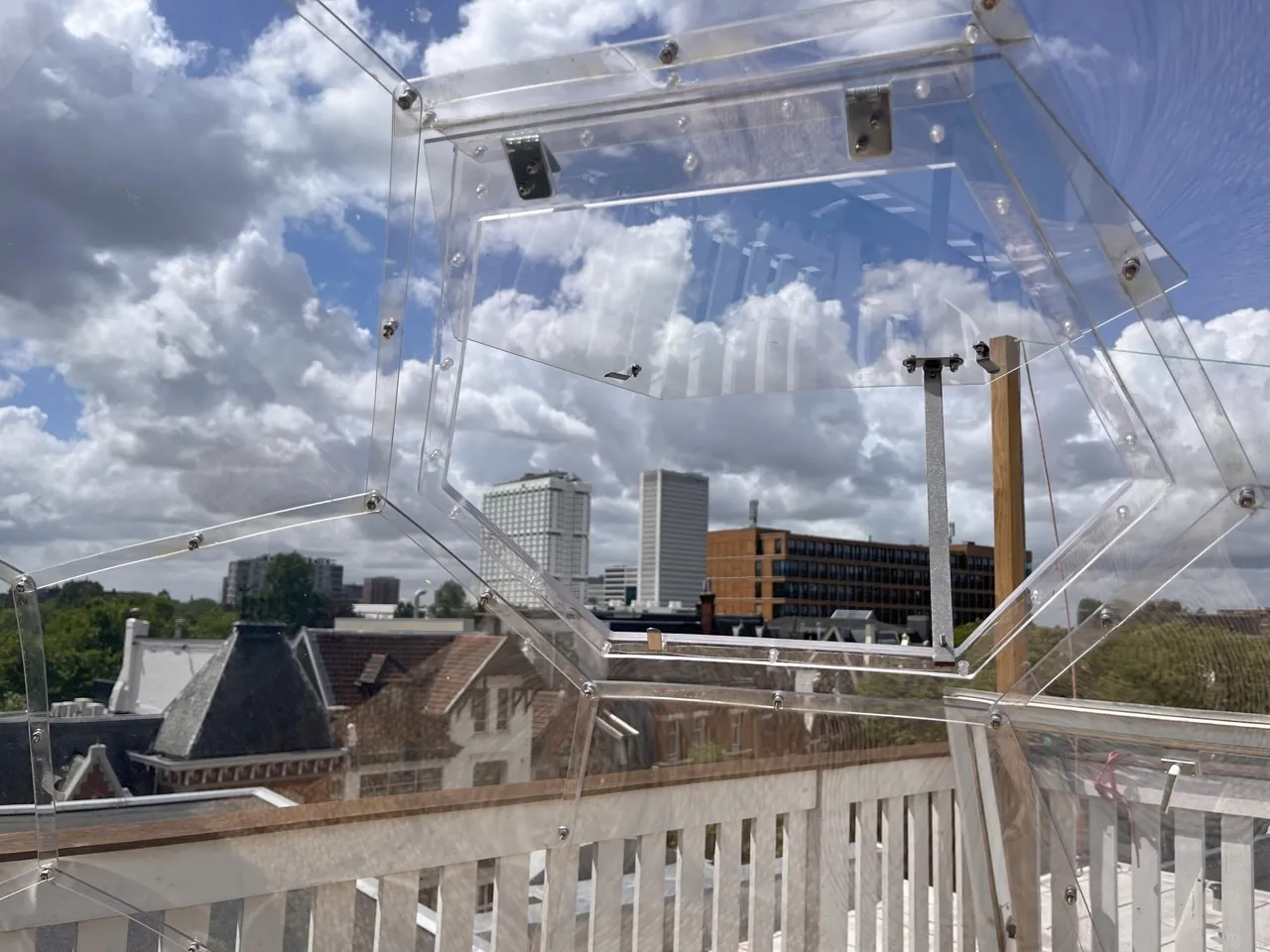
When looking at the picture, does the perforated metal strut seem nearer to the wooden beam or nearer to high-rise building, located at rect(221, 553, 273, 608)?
the wooden beam

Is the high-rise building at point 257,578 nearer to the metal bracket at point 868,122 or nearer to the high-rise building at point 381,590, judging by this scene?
the high-rise building at point 381,590

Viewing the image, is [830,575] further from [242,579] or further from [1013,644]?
[242,579]

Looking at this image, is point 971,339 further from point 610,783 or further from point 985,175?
point 610,783

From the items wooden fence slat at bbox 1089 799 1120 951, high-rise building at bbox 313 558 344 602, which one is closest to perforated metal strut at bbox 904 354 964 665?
wooden fence slat at bbox 1089 799 1120 951

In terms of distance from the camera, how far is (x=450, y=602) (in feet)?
4.87

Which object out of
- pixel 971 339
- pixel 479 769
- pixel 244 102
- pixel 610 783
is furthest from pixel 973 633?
pixel 244 102

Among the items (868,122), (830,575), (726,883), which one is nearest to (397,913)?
(726,883)

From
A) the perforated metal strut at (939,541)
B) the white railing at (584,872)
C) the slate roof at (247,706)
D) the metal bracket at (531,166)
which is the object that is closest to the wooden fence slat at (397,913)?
the white railing at (584,872)

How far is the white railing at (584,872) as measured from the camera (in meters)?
1.37

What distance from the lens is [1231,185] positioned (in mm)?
1228

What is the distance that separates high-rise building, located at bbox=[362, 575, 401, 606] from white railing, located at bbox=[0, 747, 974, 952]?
29 cm

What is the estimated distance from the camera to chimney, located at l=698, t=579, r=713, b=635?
1.53m

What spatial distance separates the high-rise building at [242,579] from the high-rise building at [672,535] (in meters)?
0.53

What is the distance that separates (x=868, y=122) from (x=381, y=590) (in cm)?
93
